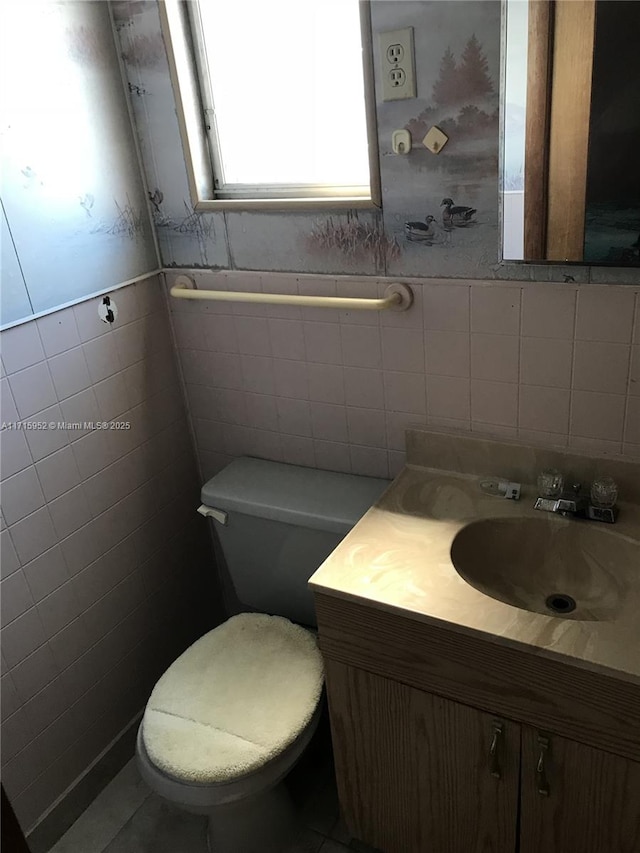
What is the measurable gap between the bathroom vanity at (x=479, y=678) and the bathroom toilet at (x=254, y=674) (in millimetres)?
139

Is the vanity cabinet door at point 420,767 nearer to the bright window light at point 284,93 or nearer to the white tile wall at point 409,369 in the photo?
the white tile wall at point 409,369

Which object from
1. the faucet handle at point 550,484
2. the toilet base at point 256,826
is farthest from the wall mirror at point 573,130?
the toilet base at point 256,826

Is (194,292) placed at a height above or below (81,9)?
below

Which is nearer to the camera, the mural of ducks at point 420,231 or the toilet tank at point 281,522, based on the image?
the mural of ducks at point 420,231

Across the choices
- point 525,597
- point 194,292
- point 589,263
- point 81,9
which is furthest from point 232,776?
point 81,9

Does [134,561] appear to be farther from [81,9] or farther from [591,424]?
[81,9]

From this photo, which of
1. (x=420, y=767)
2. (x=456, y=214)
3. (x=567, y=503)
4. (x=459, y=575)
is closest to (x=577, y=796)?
(x=420, y=767)

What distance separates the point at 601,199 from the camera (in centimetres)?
123

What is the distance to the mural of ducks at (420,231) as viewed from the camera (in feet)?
4.63

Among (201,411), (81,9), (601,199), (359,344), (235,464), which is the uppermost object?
(81,9)

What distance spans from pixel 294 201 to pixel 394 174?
0.26 m

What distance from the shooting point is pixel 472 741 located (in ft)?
4.26

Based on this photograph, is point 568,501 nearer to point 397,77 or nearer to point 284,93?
point 397,77

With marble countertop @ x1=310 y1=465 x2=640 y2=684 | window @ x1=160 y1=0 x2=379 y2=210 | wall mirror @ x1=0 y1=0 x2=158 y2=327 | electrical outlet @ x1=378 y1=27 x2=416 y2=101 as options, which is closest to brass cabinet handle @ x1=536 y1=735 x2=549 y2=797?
marble countertop @ x1=310 y1=465 x2=640 y2=684
